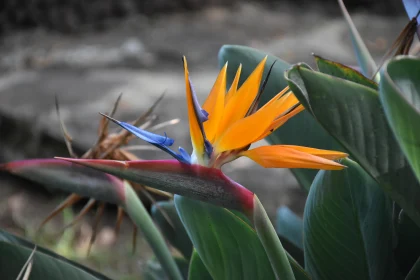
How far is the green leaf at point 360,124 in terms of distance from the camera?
0.35 metres

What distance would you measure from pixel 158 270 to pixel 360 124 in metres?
0.39

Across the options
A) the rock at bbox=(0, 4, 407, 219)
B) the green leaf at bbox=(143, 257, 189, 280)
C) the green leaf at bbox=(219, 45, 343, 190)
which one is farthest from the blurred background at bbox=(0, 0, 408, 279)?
the green leaf at bbox=(219, 45, 343, 190)

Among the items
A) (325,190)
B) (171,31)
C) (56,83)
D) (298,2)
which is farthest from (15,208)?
(298,2)

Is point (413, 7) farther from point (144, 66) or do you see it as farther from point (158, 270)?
point (144, 66)

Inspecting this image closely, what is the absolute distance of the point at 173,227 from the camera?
0.64 m

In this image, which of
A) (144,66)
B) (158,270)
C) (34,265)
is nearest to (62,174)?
(34,265)

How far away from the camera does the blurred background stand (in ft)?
6.34

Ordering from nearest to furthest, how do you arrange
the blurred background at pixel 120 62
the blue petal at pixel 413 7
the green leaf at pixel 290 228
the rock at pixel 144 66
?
the blue petal at pixel 413 7 → the green leaf at pixel 290 228 → the blurred background at pixel 120 62 → the rock at pixel 144 66

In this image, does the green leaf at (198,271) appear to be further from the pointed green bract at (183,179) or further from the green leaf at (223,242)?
the pointed green bract at (183,179)

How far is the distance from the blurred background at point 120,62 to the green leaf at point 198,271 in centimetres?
120

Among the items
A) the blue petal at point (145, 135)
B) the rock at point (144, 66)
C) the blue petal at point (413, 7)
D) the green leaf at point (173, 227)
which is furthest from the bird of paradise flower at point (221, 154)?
the rock at point (144, 66)

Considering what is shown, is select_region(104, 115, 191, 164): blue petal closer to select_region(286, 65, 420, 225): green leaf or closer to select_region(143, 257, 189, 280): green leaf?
select_region(286, 65, 420, 225): green leaf

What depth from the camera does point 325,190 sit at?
0.45 m

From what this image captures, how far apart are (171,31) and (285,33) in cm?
63
